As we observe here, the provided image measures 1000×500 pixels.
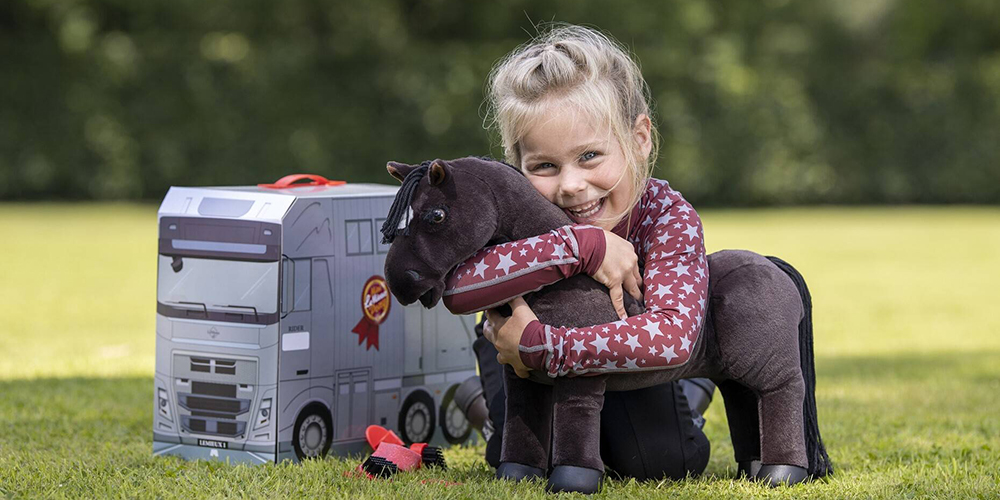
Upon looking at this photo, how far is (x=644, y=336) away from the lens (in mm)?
2812

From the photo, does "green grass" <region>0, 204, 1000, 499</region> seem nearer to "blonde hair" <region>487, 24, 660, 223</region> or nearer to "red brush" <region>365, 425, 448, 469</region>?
"red brush" <region>365, 425, 448, 469</region>

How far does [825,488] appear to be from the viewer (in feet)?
10.1

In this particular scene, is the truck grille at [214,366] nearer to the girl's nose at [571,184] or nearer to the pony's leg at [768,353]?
the girl's nose at [571,184]

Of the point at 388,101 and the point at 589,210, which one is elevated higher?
the point at 388,101

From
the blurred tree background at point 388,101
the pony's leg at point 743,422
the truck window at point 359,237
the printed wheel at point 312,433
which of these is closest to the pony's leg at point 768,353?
the pony's leg at point 743,422

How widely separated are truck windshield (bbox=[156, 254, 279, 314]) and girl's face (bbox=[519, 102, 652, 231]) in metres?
0.84

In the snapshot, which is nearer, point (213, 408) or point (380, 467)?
point (380, 467)

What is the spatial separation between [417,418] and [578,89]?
137 centimetres

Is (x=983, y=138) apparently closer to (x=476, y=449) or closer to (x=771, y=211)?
(x=771, y=211)

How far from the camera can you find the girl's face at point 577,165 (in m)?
2.99

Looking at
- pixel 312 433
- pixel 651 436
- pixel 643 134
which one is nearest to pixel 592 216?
pixel 643 134

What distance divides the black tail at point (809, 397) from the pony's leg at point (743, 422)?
0.15m

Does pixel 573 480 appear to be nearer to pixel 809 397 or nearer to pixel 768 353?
pixel 768 353

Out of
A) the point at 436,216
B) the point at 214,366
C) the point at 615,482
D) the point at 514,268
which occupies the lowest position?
the point at 615,482
